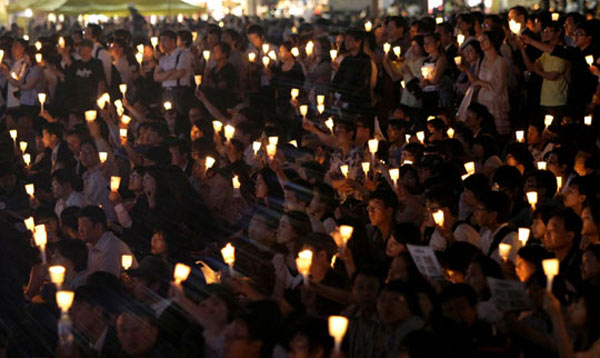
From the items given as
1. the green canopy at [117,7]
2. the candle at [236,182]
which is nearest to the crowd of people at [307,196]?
the candle at [236,182]

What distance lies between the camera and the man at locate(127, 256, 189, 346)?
20.9 ft

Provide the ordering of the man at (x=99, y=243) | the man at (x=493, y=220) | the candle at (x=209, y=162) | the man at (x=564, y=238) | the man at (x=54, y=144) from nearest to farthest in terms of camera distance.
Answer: the man at (x=564, y=238), the man at (x=493, y=220), the man at (x=99, y=243), the candle at (x=209, y=162), the man at (x=54, y=144)

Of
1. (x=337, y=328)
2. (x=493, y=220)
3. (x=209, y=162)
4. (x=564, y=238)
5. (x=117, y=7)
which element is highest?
(x=337, y=328)

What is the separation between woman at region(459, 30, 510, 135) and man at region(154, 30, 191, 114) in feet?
11.7

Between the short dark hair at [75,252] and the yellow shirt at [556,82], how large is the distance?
19.6ft

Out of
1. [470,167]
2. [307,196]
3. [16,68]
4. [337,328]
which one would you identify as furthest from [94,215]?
[16,68]

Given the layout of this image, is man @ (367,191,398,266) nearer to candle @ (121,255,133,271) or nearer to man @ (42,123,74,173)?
candle @ (121,255,133,271)

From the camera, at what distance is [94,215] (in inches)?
319

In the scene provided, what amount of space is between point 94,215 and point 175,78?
17.7ft

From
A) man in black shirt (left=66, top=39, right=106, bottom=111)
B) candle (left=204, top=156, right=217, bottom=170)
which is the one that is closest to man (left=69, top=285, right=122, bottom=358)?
candle (left=204, top=156, right=217, bottom=170)

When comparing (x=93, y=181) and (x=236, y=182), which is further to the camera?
(x=93, y=181)

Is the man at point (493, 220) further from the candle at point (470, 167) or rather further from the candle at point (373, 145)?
the candle at point (373, 145)

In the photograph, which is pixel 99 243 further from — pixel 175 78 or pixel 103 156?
pixel 175 78

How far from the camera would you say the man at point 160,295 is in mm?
6367
